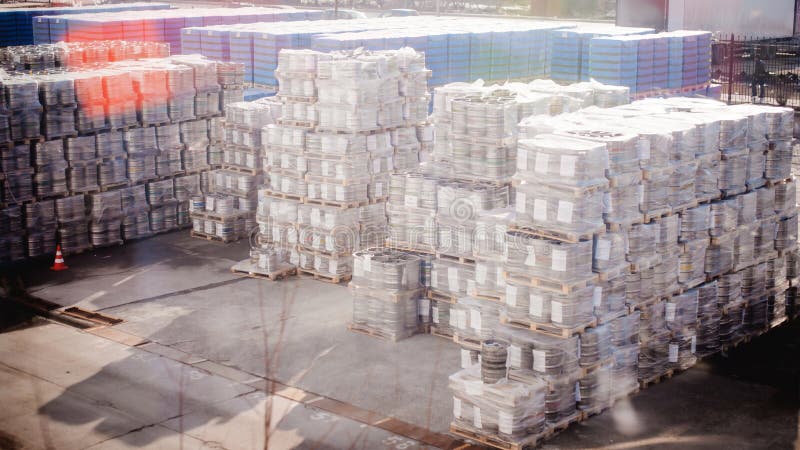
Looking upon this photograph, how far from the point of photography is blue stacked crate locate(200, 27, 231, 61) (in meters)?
23.9

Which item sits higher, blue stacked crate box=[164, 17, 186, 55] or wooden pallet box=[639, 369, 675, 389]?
blue stacked crate box=[164, 17, 186, 55]

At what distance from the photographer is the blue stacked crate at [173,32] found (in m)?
27.9

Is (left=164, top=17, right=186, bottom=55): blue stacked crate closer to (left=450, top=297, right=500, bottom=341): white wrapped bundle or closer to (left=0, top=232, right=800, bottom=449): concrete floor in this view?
(left=0, top=232, right=800, bottom=449): concrete floor

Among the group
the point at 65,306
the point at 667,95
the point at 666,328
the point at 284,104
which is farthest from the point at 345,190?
the point at 667,95

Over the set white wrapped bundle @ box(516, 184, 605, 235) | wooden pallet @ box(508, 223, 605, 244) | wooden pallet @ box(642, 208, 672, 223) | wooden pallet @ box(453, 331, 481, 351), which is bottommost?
wooden pallet @ box(453, 331, 481, 351)

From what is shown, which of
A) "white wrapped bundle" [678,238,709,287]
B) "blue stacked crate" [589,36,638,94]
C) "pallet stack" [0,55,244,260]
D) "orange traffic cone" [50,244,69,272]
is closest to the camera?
"white wrapped bundle" [678,238,709,287]

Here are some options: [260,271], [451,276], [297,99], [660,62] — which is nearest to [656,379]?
[451,276]

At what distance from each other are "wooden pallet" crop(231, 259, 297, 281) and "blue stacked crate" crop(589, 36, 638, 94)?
8424 millimetres

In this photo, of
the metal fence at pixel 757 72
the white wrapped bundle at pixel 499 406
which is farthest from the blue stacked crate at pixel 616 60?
the white wrapped bundle at pixel 499 406

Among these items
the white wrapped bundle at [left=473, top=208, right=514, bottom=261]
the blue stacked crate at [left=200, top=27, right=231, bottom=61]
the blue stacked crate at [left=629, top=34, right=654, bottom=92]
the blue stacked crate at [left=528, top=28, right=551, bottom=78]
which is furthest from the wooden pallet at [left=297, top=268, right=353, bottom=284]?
the blue stacked crate at [left=528, top=28, right=551, bottom=78]

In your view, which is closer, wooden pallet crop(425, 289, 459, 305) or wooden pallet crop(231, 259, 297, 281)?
wooden pallet crop(425, 289, 459, 305)

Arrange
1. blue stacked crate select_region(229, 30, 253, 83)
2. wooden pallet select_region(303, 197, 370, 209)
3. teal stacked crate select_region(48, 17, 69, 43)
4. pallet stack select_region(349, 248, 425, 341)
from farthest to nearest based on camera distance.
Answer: teal stacked crate select_region(48, 17, 69, 43) → blue stacked crate select_region(229, 30, 253, 83) → wooden pallet select_region(303, 197, 370, 209) → pallet stack select_region(349, 248, 425, 341)

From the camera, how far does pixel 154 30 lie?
27.7 meters

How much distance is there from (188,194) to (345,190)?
4.70 m
